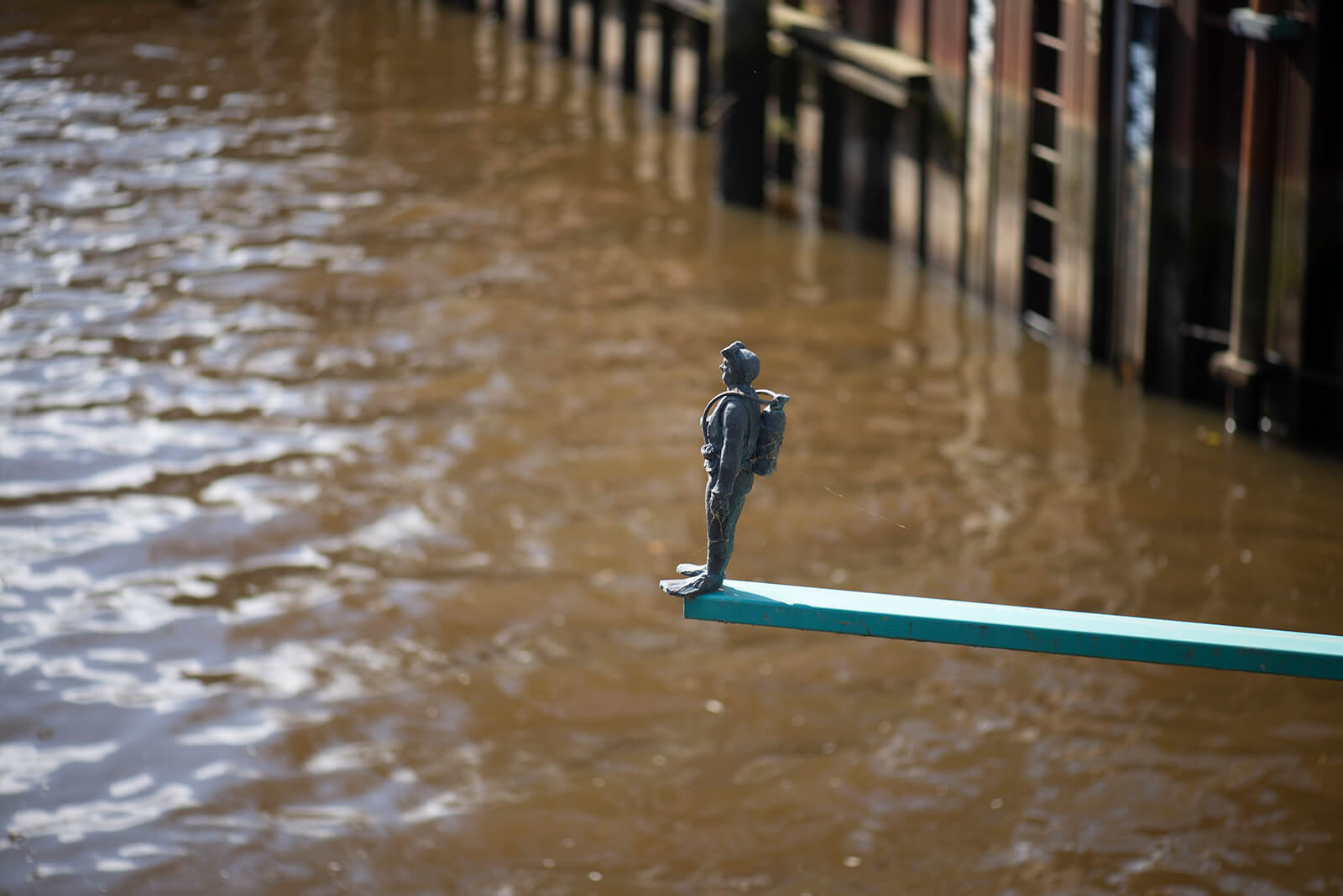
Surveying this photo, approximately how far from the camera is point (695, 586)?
5609mm

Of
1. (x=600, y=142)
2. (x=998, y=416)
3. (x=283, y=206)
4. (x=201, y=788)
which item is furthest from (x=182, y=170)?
(x=201, y=788)

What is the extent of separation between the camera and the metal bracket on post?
11070mm

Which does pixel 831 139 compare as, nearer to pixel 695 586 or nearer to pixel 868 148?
pixel 868 148

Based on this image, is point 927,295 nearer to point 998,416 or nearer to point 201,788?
point 998,416

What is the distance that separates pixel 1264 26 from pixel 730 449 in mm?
7268

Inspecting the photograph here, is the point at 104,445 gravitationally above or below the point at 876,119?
below

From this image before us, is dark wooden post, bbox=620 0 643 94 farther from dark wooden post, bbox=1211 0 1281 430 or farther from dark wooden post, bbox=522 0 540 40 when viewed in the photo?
dark wooden post, bbox=1211 0 1281 430

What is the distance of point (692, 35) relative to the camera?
65.3 feet

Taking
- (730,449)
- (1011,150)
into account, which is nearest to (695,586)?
(730,449)

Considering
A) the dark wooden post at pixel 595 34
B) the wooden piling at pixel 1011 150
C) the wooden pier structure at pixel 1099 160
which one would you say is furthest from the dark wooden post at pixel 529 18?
the wooden piling at pixel 1011 150

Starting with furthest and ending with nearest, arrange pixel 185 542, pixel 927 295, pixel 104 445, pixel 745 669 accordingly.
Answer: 1. pixel 927 295
2. pixel 104 445
3. pixel 185 542
4. pixel 745 669

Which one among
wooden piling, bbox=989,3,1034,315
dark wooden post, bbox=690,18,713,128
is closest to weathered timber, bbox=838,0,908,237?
wooden piling, bbox=989,3,1034,315

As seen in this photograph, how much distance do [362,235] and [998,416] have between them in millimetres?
7048

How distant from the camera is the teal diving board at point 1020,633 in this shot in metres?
5.53
